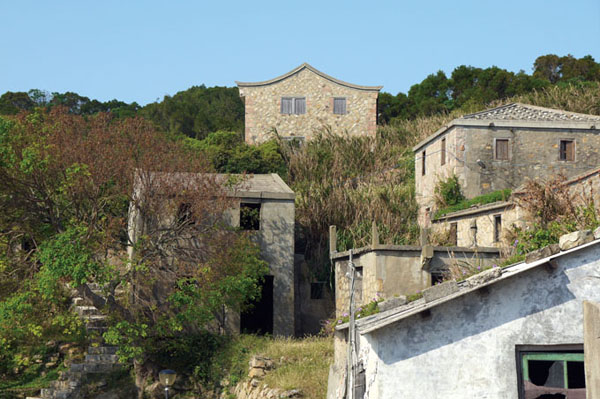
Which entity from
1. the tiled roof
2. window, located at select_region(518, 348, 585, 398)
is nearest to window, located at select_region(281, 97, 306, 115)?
the tiled roof

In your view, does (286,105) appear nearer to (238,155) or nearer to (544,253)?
(238,155)

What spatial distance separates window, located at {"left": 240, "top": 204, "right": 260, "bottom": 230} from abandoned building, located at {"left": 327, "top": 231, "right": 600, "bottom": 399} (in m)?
15.9

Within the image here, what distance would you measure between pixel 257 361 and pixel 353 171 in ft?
58.7

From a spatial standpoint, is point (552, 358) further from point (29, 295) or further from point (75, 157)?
point (75, 157)

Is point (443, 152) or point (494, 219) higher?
point (443, 152)

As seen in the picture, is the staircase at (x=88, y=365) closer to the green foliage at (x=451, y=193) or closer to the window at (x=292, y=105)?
the green foliage at (x=451, y=193)

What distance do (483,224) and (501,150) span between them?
4.89 m

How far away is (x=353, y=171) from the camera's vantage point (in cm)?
3784

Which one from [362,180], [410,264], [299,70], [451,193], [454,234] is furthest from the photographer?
[299,70]

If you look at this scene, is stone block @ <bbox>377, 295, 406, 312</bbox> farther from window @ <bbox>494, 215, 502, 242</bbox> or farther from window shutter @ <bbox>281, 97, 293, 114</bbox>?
window shutter @ <bbox>281, 97, 293, 114</bbox>

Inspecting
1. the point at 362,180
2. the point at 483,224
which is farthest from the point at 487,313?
the point at 362,180

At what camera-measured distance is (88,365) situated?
76.3 ft

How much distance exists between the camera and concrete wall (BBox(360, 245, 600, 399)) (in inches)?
407

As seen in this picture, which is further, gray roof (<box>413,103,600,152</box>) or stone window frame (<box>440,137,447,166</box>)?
stone window frame (<box>440,137,447,166</box>)
